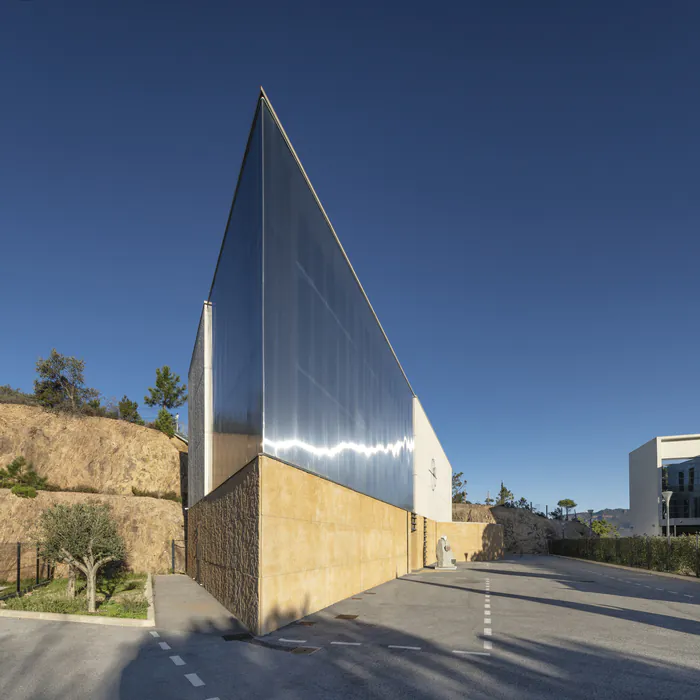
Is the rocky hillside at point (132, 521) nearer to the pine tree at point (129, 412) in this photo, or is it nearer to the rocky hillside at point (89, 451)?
the rocky hillside at point (89, 451)

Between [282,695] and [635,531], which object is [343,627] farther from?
[635,531]

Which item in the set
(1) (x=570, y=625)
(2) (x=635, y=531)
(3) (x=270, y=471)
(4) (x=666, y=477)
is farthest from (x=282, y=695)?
(2) (x=635, y=531)

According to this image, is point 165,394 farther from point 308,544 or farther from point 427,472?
point 308,544

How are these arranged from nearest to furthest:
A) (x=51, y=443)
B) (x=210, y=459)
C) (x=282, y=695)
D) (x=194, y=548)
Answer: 1. (x=282, y=695)
2. (x=210, y=459)
3. (x=194, y=548)
4. (x=51, y=443)

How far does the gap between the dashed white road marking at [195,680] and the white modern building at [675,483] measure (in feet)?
193

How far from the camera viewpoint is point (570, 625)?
10961mm

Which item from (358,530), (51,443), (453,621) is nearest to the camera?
(453,621)

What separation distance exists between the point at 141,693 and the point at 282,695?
63.9 inches

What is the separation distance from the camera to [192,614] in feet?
41.1

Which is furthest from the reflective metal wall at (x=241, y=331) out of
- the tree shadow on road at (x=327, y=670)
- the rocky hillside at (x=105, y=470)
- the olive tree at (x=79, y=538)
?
the rocky hillside at (x=105, y=470)

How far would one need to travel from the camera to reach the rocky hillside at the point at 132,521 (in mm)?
28469

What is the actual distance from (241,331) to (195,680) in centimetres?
838

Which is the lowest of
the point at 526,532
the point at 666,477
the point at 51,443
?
the point at 526,532

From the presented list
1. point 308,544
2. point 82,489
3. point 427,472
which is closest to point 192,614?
point 308,544
